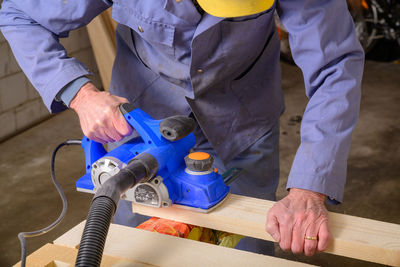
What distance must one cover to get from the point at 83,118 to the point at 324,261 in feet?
5.95

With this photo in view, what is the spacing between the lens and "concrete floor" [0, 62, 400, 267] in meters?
3.01

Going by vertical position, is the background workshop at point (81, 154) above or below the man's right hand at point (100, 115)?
below

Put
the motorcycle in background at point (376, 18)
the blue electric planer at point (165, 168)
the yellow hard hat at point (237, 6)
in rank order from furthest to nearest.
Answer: the motorcycle in background at point (376, 18) → the blue electric planer at point (165, 168) → the yellow hard hat at point (237, 6)

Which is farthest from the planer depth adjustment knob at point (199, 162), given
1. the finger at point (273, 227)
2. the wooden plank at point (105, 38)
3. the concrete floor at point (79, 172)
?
the wooden plank at point (105, 38)

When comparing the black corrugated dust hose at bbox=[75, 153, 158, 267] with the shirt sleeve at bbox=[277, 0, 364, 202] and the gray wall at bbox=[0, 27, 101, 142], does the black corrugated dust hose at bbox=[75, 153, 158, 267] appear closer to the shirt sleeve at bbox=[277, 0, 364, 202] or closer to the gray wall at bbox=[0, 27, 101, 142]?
the shirt sleeve at bbox=[277, 0, 364, 202]

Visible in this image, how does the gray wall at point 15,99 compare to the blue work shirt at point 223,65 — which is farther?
the gray wall at point 15,99

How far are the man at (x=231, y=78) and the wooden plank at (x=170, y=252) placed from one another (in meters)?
0.11

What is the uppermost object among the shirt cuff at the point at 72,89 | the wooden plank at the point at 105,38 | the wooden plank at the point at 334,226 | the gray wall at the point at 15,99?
the shirt cuff at the point at 72,89

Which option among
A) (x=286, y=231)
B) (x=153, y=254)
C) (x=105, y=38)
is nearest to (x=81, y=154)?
(x=105, y=38)

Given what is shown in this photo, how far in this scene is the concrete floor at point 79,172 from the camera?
3.01 meters

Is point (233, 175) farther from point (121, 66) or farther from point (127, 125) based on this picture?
point (121, 66)

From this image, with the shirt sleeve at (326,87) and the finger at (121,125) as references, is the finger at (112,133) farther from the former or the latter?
the shirt sleeve at (326,87)

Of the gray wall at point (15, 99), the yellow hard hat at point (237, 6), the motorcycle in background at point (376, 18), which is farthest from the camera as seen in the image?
the motorcycle in background at point (376, 18)

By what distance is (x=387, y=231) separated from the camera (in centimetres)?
119
